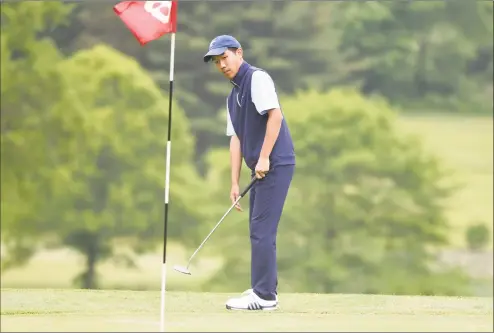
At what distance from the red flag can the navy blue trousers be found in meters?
0.84

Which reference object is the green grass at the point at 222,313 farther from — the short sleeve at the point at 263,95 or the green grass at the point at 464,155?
the green grass at the point at 464,155

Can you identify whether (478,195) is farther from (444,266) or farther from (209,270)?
(209,270)

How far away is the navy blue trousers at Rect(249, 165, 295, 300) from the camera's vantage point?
5.48 metres

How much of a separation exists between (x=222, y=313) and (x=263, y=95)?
109 centimetres

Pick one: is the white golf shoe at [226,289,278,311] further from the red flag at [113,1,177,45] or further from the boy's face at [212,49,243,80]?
the red flag at [113,1,177,45]

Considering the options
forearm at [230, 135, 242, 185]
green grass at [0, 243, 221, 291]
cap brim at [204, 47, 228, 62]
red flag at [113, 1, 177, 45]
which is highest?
red flag at [113, 1, 177, 45]

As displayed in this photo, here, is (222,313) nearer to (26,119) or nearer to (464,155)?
(464,155)

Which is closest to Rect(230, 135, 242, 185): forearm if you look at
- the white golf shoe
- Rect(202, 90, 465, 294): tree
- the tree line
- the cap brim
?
the cap brim

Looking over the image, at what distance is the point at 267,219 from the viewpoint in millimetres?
5492

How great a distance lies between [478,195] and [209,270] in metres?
2.34

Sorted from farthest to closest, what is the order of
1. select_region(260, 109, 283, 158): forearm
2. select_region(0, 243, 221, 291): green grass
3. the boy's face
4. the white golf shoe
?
1. select_region(0, 243, 221, 291): green grass
2. the white golf shoe
3. the boy's face
4. select_region(260, 109, 283, 158): forearm

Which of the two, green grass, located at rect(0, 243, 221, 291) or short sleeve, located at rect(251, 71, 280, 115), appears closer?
short sleeve, located at rect(251, 71, 280, 115)

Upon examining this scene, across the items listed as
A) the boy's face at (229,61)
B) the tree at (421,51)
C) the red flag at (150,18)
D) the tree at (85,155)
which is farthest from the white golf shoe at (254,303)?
the tree at (421,51)

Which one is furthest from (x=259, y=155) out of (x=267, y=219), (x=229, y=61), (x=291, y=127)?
(x=291, y=127)
